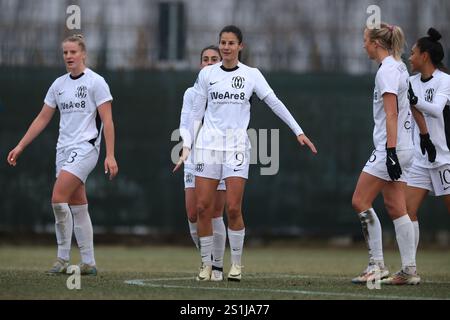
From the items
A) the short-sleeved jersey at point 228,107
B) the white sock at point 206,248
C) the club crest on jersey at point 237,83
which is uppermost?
the club crest on jersey at point 237,83

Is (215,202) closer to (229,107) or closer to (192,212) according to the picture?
(192,212)

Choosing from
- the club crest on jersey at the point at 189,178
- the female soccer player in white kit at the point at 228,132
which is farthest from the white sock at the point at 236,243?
the club crest on jersey at the point at 189,178

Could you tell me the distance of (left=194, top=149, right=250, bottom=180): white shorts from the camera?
868 cm

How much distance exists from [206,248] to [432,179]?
2120mm

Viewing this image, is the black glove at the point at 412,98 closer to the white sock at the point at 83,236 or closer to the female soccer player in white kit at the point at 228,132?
the female soccer player in white kit at the point at 228,132

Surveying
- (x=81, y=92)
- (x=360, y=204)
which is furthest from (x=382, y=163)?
(x=81, y=92)

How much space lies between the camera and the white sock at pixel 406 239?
8.51 metres

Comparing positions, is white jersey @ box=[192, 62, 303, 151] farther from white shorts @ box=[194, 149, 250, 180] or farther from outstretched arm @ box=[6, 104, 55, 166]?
outstretched arm @ box=[6, 104, 55, 166]

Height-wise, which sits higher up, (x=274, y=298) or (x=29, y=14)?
(x=29, y=14)

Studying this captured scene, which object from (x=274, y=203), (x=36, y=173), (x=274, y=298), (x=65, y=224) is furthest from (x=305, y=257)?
(x=274, y=298)

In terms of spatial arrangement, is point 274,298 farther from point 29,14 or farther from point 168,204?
point 29,14

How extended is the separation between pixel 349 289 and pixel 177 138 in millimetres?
8248

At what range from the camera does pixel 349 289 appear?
8.05 meters

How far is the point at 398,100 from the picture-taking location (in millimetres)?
8398
